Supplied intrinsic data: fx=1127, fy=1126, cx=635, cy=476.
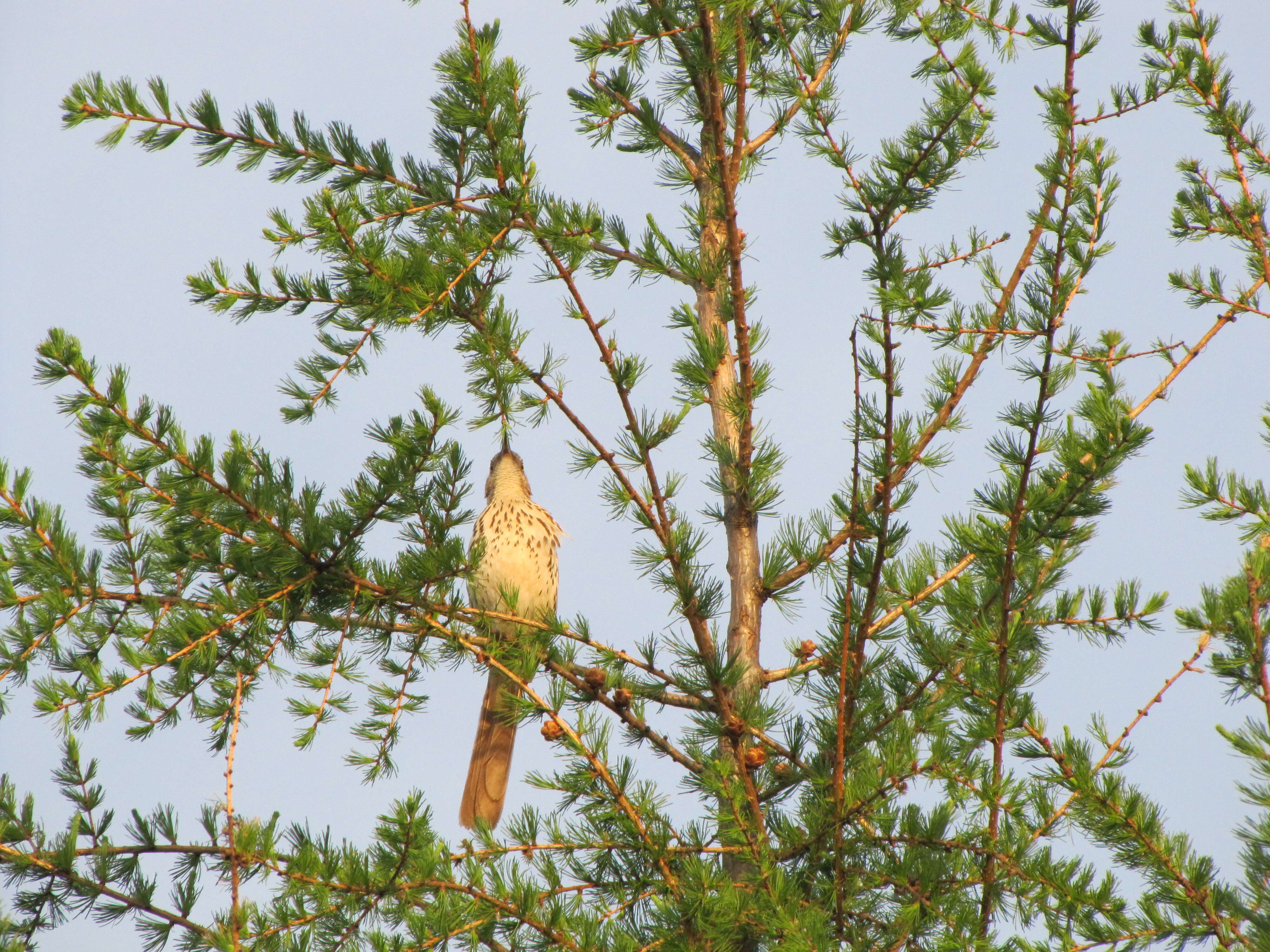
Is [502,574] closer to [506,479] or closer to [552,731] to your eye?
[506,479]

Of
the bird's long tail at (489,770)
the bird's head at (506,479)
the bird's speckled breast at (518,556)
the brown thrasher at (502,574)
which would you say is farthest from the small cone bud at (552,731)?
the bird's head at (506,479)

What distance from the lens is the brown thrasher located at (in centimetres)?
504

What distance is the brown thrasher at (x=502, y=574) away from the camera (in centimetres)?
504

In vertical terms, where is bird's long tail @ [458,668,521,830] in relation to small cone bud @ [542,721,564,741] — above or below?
above

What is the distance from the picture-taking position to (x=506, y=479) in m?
6.08

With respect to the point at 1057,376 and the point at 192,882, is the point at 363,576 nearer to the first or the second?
the point at 192,882

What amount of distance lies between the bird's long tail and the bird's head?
116cm

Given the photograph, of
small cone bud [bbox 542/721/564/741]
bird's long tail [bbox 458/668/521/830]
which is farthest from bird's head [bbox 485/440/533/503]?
small cone bud [bbox 542/721/564/741]

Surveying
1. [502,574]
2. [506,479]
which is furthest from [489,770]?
[506,479]

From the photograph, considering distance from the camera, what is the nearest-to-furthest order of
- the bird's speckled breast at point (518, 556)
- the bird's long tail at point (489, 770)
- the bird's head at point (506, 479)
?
the bird's long tail at point (489, 770), the bird's speckled breast at point (518, 556), the bird's head at point (506, 479)

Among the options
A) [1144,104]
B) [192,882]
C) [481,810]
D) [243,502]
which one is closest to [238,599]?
[243,502]

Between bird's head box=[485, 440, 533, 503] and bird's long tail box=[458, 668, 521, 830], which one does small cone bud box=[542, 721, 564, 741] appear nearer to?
bird's long tail box=[458, 668, 521, 830]

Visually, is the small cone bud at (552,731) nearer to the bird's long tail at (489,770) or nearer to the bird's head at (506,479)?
the bird's long tail at (489,770)

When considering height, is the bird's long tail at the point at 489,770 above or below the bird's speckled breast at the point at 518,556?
below
